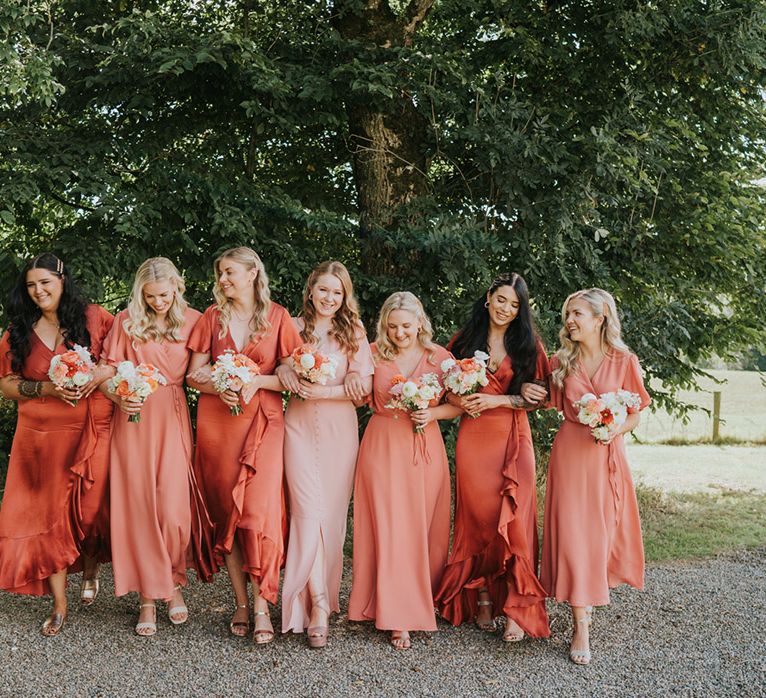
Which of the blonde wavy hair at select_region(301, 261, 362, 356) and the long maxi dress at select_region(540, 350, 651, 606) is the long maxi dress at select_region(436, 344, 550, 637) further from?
the blonde wavy hair at select_region(301, 261, 362, 356)

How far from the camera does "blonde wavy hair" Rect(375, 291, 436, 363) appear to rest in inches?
214

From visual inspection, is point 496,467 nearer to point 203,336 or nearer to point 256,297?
point 256,297

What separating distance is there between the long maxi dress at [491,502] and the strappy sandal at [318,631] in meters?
0.80

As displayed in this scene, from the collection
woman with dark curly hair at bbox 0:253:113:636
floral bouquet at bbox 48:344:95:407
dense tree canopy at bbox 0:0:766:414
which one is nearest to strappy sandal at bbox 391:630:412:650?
woman with dark curly hair at bbox 0:253:113:636

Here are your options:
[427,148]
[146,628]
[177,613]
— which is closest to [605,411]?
[177,613]

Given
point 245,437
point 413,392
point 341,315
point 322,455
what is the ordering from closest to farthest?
1. point 413,392
2. point 245,437
3. point 322,455
4. point 341,315

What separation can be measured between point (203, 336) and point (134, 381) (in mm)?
612

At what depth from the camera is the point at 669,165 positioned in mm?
7957

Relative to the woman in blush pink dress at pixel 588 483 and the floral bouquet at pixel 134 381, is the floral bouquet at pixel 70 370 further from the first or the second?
the woman in blush pink dress at pixel 588 483

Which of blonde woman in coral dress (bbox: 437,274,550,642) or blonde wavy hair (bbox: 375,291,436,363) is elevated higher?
blonde wavy hair (bbox: 375,291,436,363)

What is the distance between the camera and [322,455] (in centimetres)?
545

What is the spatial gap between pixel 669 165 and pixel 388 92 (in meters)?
2.89

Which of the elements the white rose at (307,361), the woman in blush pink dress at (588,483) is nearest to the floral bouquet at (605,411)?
the woman in blush pink dress at (588,483)

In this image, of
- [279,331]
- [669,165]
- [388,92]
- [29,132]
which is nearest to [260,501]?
[279,331]
